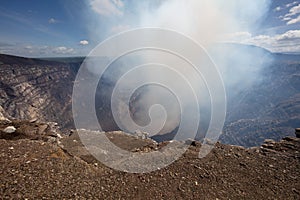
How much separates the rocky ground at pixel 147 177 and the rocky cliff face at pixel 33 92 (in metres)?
115

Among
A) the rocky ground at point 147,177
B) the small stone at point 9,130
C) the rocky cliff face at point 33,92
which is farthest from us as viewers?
the rocky cliff face at point 33,92

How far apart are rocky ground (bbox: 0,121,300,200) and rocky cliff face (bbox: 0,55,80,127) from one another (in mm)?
115064

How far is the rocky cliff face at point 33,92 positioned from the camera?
4811 inches

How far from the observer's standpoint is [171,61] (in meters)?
18.1

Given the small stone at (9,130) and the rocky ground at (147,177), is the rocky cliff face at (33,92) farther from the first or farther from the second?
the rocky ground at (147,177)

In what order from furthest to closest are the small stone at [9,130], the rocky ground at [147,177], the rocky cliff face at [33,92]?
1. the rocky cliff face at [33,92]
2. the small stone at [9,130]
3. the rocky ground at [147,177]

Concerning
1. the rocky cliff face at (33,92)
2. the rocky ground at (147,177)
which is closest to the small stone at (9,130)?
the rocky ground at (147,177)

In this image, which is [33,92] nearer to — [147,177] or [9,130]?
[9,130]

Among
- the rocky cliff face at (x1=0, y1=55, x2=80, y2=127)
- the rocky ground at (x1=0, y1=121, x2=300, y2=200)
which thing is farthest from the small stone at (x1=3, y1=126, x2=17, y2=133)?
the rocky cliff face at (x1=0, y1=55, x2=80, y2=127)

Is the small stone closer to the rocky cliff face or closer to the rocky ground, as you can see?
the rocky ground

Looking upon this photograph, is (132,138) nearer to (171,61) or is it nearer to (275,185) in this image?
(171,61)

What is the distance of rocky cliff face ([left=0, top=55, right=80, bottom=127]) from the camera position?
12219cm

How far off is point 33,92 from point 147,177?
151m

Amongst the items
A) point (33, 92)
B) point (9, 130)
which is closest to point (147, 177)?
point (9, 130)
